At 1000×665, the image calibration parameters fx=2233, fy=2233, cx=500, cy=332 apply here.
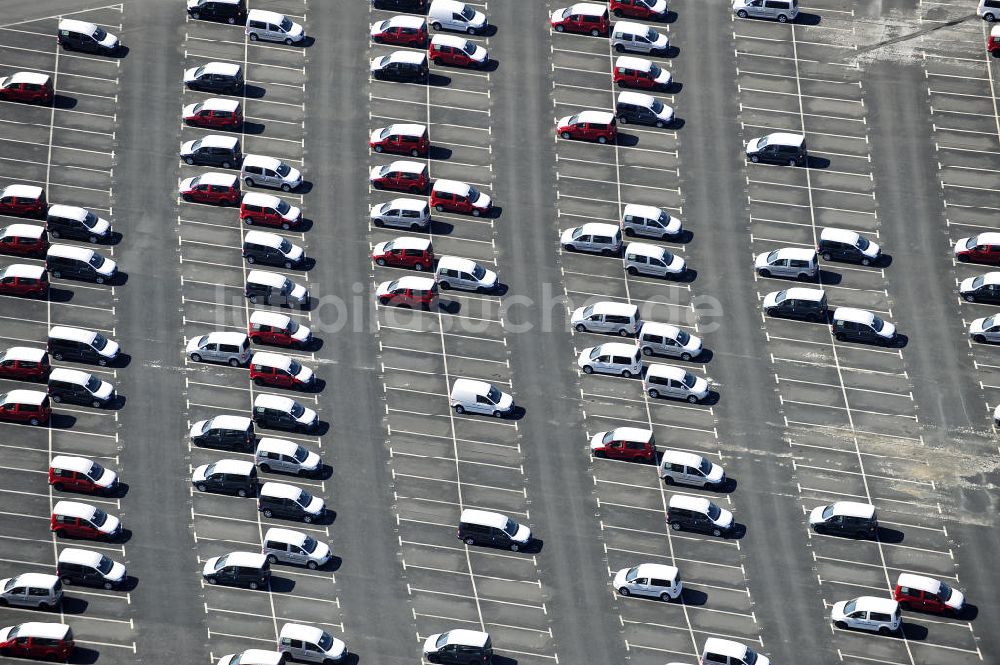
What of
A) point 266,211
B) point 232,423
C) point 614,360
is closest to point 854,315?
point 614,360

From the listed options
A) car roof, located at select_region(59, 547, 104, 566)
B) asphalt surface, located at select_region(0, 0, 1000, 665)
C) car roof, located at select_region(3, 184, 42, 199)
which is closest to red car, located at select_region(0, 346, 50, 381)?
asphalt surface, located at select_region(0, 0, 1000, 665)

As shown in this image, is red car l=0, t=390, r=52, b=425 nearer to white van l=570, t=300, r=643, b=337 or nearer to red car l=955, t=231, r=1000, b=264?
white van l=570, t=300, r=643, b=337

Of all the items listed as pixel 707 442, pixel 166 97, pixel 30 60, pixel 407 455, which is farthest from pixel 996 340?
pixel 30 60

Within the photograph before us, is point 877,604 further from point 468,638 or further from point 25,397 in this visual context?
point 25,397

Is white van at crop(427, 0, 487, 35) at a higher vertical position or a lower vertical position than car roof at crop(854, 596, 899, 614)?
higher

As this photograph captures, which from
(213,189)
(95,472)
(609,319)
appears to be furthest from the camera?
(213,189)

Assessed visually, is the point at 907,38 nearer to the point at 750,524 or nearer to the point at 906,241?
the point at 906,241
